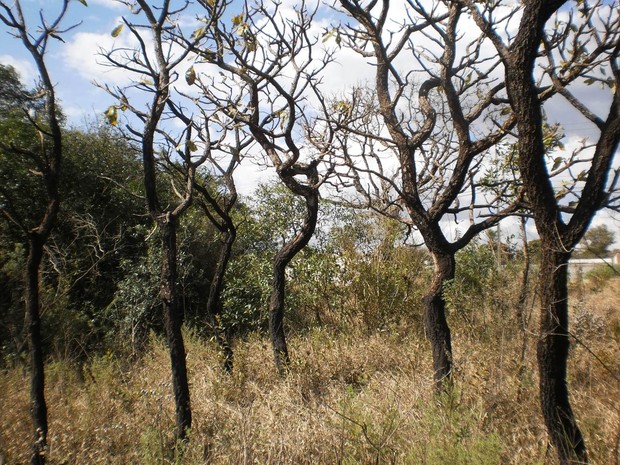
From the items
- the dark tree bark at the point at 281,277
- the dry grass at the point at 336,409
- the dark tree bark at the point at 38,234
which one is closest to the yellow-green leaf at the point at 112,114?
the dark tree bark at the point at 38,234

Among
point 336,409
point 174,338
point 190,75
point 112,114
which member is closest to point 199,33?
point 190,75

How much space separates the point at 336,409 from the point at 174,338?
5.72 ft

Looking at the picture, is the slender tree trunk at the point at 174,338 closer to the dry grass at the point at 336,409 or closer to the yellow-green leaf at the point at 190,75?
the dry grass at the point at 336,409

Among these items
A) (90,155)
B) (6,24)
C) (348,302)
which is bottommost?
(348,302)

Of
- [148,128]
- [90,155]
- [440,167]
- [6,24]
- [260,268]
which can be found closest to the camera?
[6,24]

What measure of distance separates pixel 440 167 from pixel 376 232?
3020 mm

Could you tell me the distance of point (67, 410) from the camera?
189 inches

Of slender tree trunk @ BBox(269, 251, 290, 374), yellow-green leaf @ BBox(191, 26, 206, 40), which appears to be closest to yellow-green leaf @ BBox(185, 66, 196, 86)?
yellow-green leaf @ BBox(191, 26, 206, 40)

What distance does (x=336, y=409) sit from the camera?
4719 millimetres

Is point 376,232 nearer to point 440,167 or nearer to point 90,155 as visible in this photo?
point 440,167

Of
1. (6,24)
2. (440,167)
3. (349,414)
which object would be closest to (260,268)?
(440,167)

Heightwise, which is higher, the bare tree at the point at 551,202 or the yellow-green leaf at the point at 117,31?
the yellow-green leaf at the point at 117,31

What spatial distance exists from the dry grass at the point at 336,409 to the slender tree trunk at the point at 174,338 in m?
0.19

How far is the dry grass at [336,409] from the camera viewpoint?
11.6ft
